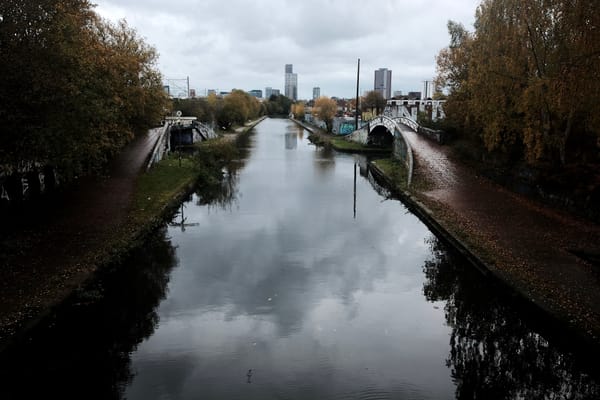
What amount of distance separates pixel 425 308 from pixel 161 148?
1127 inches

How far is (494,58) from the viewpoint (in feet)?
80.9

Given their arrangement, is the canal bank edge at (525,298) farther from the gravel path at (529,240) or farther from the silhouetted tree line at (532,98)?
the silhouetted tree line at (532,98)

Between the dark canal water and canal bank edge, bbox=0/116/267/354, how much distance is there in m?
0.29

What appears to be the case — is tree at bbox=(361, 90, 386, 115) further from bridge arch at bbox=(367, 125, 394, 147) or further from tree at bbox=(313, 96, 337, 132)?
bridge arch at bbox=(367, 125, 394, 147)

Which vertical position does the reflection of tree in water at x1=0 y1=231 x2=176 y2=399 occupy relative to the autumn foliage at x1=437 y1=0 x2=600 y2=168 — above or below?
below

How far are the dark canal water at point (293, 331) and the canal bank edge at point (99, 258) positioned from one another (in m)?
0.29

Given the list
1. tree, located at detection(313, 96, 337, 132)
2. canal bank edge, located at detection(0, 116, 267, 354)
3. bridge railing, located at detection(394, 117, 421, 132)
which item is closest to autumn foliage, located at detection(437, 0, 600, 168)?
canal bank edge, located at detection(0, 116, 267, 354)

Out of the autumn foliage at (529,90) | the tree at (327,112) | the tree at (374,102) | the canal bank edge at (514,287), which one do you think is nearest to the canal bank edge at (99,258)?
the canal bank edge at (514,287)

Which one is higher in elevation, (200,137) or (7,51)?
(7,51)

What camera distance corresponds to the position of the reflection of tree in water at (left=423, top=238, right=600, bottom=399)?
9234 millimetres

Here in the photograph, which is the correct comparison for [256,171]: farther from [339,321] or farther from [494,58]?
[339,321]

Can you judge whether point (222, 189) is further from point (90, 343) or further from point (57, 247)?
point (90, 343)

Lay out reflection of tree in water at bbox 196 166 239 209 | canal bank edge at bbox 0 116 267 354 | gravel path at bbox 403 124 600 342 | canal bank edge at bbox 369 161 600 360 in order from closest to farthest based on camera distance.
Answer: canal bank edge at bbox 369 161 600 360 → canal bank edge at bbox 0 116 267 354 → gravel path at bbox 403 124 600 342 → reflection of tree in water at bbox 196 166 239 209

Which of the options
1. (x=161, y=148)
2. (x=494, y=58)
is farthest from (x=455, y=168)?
(x=161, y=148)
